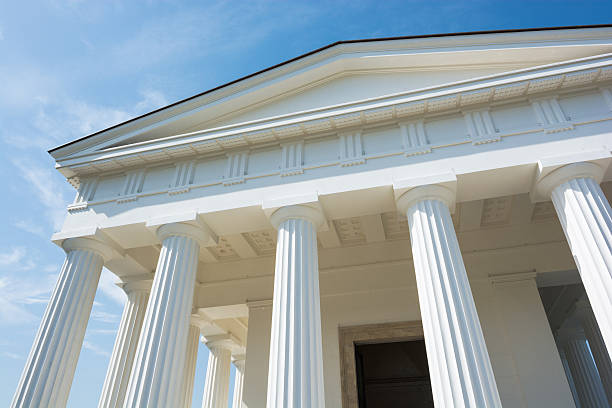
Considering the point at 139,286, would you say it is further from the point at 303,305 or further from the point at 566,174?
the point at 566,174

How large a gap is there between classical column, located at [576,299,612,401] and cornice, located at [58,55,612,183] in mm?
9278

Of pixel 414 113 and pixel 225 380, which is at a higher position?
pixel 414 113

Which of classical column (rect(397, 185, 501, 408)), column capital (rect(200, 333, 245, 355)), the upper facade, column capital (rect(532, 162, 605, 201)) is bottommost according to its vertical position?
classical column (rect(397, 185, 501, 408))

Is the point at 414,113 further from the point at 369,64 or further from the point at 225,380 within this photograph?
the point at 225,380

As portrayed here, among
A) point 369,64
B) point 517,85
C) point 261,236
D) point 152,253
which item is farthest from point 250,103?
point 517,85

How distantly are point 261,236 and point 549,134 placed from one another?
9436 mm

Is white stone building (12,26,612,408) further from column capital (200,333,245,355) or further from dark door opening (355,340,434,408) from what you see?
column capital (200,333,245,355)

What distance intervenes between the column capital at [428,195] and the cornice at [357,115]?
93.7 inches

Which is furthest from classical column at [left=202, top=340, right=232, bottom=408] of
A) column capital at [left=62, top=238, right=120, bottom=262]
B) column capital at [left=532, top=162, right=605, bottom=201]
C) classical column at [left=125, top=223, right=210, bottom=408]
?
column capital at [left=532, top=162, right=605, bottom=201]

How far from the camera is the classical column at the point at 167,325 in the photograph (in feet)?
30.2

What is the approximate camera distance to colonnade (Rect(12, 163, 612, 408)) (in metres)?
8.11

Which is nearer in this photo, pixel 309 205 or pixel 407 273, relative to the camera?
pixel 309 205

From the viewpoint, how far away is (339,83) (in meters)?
12.8

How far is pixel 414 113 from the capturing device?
11273mm
